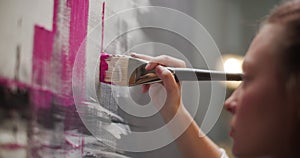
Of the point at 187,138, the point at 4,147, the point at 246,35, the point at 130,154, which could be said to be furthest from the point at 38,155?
the point at 246,35

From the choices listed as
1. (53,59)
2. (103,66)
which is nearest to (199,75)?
(103,66)

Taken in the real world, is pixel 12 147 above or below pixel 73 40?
below

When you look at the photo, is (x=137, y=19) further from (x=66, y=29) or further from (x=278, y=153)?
(x=278, y=153)

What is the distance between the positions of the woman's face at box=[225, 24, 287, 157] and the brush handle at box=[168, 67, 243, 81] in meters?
0.15

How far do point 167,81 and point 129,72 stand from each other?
0.06m

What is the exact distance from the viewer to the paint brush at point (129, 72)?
60 cm

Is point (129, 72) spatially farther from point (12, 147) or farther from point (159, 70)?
point (12, 147)

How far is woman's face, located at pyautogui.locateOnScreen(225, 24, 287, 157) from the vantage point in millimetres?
493

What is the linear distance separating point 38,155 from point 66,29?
0.14m

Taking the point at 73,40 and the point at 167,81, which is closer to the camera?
the point at 73,40

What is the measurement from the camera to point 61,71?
513mm

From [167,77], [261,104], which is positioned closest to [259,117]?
[261,104]

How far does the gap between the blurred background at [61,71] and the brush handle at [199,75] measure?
0.06 metres

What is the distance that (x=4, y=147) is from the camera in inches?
17.0
